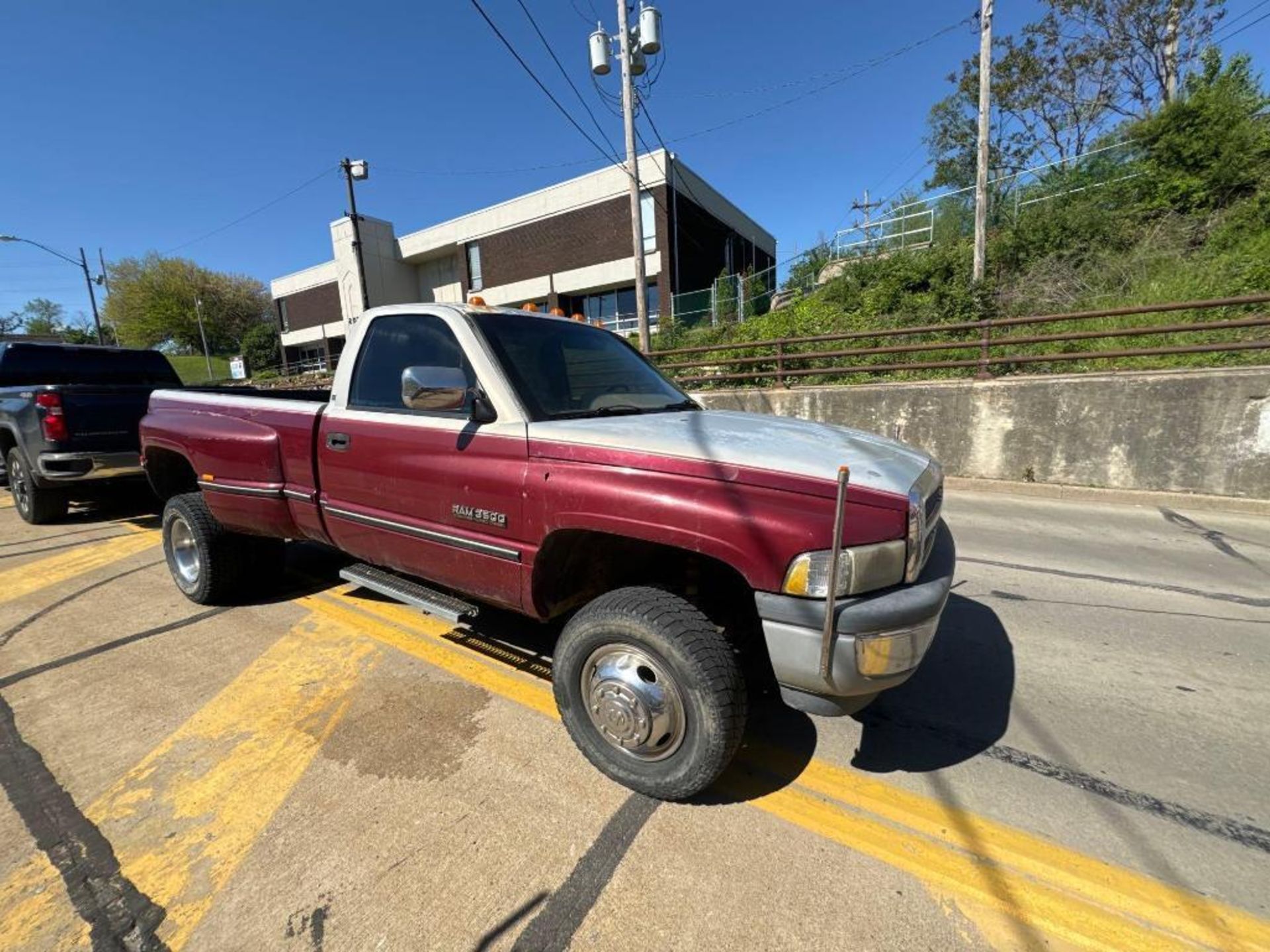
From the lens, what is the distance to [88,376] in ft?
25.3

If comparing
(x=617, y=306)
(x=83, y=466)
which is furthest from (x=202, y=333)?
(x=83, y=466)

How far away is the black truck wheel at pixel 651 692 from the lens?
202 cm

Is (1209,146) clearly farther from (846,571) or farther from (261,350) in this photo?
(261,350)

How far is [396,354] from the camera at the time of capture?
3.15m

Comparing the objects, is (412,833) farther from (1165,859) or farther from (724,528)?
(1165,859)

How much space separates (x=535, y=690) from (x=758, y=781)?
122 centimetres

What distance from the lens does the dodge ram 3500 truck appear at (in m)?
1.90

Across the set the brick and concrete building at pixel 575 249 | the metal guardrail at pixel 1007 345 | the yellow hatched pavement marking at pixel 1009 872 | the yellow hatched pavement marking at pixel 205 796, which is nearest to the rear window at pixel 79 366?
the yellow hatched pavement marking at pixel 205 796

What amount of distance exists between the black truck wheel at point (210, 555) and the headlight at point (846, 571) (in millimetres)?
3867

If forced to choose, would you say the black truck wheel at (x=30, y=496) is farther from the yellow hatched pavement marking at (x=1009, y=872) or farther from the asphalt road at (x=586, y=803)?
the yellow hatched pavement marking at (x=1009, y=872)

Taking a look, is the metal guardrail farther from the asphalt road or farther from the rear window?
the rear window

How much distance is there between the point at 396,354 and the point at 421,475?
2.65 ft

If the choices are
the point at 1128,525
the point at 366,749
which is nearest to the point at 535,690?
the point at 366,749

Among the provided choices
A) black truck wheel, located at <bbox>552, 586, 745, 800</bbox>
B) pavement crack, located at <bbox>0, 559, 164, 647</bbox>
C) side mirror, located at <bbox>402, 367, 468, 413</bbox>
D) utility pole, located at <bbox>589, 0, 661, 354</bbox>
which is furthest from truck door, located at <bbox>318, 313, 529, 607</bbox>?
utility pole, located at <bbox>589, 0, 661, 354</bbox>
